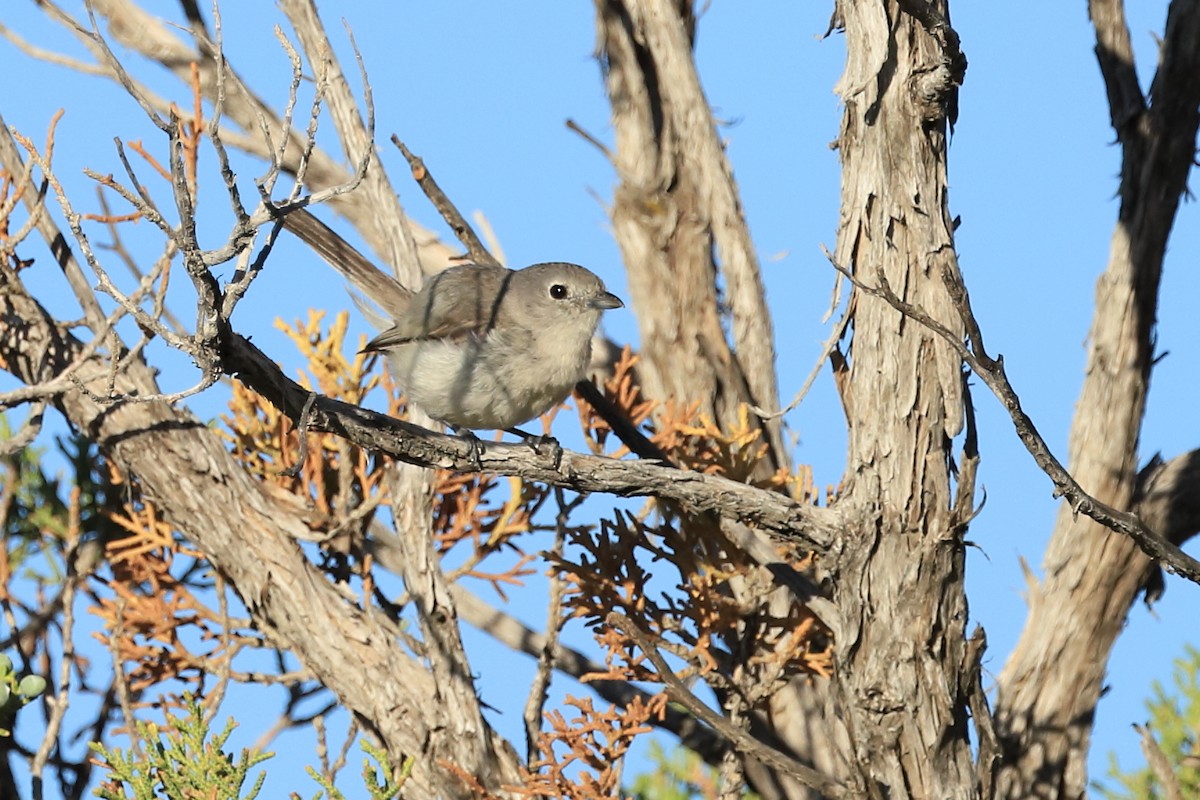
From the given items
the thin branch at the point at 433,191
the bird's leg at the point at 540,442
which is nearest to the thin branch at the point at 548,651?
the bird's leg at the point at 540,442

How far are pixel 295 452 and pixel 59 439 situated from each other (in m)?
1.12

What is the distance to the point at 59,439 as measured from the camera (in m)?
6.37

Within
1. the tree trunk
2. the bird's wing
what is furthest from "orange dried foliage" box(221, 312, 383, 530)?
the tree trunk

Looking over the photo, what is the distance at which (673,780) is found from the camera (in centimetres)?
630

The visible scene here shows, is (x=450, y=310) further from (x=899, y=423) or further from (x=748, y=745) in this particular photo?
(x=748, y=745)

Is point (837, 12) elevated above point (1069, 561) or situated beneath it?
elevated above

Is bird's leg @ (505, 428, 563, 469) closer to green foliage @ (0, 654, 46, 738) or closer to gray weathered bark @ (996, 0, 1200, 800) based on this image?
green foliage @ (0, 654, 46, 738)

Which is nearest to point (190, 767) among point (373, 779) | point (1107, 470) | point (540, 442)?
point (373, 779)

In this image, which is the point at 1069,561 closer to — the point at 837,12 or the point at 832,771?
the point at 832,771

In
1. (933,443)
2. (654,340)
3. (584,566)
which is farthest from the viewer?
(654,340)

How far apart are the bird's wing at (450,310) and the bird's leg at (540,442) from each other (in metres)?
0.50

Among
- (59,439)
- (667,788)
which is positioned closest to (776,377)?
(667,788)

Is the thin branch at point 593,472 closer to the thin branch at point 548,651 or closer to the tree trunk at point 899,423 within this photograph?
the tree trunk at point 899,423

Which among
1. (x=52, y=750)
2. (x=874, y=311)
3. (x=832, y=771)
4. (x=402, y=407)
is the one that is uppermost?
(x=402, y=407)
